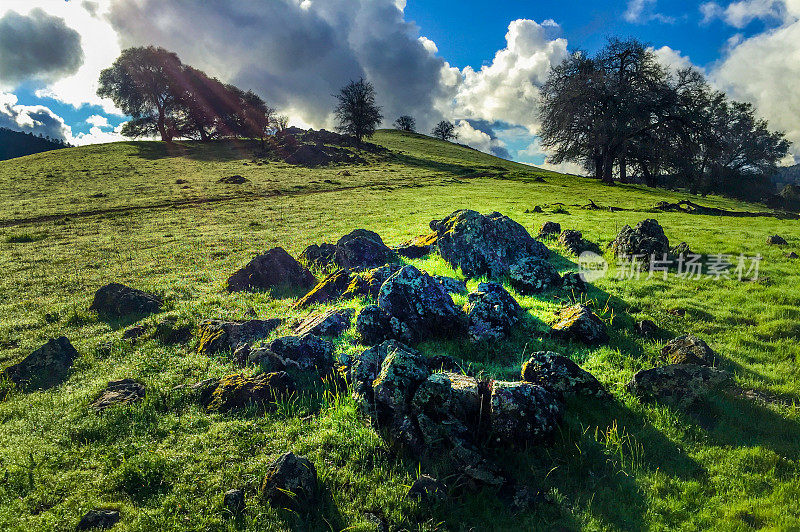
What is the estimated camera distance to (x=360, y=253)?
52.5 feet

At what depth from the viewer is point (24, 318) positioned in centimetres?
1333

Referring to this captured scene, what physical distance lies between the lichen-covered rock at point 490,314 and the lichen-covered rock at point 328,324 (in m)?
3.31

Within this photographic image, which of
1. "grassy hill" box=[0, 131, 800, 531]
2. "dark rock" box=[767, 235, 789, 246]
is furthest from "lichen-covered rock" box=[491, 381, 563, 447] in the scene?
"dark rock" box=[767, 235, 789, 246]

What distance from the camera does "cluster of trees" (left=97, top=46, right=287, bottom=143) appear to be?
92.2 meters

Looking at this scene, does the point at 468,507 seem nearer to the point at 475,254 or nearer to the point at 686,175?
the point at 475,254

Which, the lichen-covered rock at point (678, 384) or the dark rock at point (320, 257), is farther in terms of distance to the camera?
the dark rock at point (320, 257)

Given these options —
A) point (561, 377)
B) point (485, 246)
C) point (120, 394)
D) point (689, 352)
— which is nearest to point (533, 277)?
point (485, 246)

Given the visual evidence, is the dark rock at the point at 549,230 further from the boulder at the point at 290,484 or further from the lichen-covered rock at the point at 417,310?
the boulder at the point at 290,484

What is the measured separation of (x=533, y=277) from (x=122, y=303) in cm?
1409

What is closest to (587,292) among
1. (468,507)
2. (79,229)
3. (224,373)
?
(468,507)

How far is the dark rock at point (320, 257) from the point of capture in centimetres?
1671

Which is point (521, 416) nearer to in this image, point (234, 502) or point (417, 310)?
point (417, 310)

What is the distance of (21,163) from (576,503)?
312 feet

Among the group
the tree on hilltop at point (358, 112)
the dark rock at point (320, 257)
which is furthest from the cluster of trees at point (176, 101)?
the dark rock at point (320, 257)
